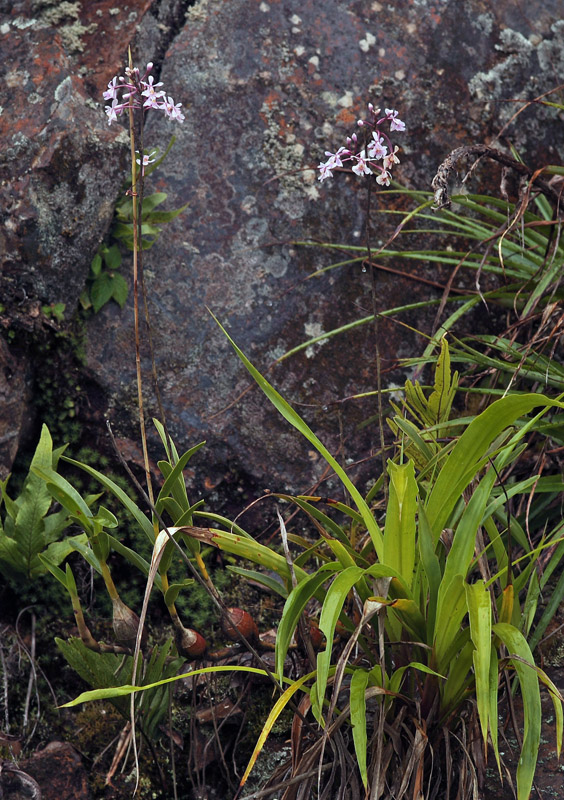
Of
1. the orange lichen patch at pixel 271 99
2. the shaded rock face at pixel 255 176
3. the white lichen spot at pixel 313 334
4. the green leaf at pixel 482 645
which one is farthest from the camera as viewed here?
the orange lichen patch at pixel 271 99

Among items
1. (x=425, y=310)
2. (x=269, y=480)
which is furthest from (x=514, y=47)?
(x=269, y=480)

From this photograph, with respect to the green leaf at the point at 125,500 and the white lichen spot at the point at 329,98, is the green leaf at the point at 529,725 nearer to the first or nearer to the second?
the green leaf at the point at 125,500

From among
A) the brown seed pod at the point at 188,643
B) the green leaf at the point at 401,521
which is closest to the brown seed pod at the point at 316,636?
the brown seed pod at the point at 188,643

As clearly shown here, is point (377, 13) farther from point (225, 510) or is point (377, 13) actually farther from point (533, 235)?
point (225, 510)

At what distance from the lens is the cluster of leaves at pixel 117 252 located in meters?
2.48

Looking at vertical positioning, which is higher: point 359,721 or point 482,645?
point 482,645

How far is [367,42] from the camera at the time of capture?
9.31ft

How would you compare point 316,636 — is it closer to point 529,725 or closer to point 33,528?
point 529,725

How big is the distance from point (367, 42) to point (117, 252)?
126 cm

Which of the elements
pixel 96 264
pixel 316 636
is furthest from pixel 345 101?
pixel 316 636

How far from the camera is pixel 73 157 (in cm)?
241

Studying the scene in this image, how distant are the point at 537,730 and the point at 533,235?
1.63 m

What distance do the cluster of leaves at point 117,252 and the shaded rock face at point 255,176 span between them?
0.05m

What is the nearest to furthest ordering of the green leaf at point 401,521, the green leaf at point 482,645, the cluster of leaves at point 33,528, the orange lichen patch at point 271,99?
the green leaf at point 482,645 → the green leaf at point 401,521 → the cluster of leaves at point 33,528 → the orange lichen patch at point 271,99
